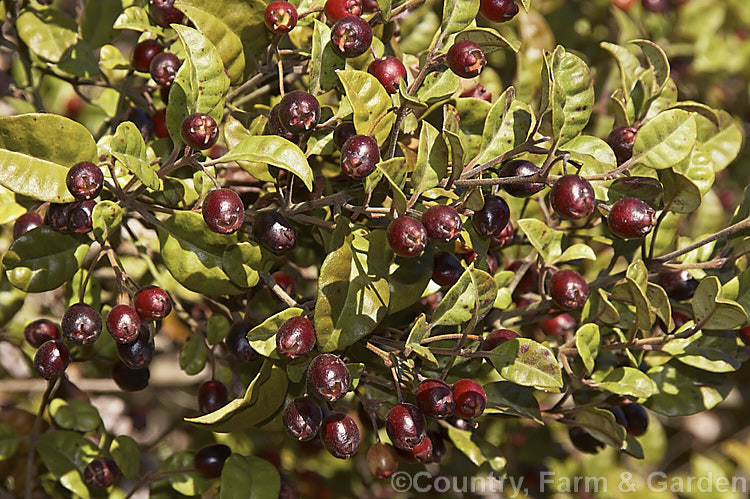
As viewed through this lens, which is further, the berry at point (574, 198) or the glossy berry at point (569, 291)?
the glossy berry at point (569, 291)

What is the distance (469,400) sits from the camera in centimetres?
134

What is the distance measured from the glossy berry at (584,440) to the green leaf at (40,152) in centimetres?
124

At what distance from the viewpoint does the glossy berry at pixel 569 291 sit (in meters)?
1.47

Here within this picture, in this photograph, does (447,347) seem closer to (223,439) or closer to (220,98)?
(220,98)

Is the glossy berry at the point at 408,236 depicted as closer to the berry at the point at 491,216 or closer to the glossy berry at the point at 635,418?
the berry at the point at 491,216

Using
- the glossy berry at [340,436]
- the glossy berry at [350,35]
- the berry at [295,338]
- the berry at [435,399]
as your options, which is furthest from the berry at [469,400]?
the glossy berry at [350,35]

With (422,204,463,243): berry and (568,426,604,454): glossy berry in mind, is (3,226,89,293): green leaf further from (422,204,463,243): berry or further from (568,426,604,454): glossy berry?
(568,426,604,454): glossy berry

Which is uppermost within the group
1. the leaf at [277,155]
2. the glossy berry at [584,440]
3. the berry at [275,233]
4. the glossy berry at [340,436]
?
the leaf at [277,155]

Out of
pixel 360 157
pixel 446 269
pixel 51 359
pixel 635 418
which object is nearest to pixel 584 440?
pixel 635 418

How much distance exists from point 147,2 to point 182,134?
551 millimetres

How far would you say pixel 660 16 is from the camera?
278cm

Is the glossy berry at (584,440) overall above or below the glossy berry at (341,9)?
below

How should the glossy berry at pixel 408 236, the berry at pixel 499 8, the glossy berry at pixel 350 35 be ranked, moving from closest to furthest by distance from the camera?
1. the glossy berry at pixel 408 236
2. the glossy berry at pixel 350 35
3. the berry at pixel 499 8

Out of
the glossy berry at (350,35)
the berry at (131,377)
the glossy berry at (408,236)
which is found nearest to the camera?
the glossy berry at (408,236)
